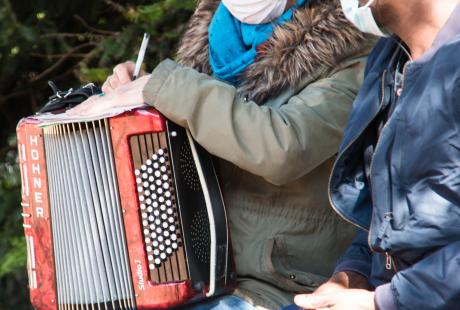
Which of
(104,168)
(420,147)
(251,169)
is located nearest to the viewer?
(420,147)

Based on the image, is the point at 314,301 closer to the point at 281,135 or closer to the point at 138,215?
the point at 281,135

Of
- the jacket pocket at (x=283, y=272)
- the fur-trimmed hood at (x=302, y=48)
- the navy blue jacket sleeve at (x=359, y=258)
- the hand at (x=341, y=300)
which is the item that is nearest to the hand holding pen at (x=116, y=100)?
the fur-trimmed hood at (x=302, y=48)

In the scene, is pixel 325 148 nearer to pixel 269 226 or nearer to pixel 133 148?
pixel 269 226

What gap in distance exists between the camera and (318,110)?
110 inches

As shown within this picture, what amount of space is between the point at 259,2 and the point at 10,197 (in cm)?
226

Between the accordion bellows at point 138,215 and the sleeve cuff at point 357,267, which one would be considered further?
the accordion bellows at point 138,215

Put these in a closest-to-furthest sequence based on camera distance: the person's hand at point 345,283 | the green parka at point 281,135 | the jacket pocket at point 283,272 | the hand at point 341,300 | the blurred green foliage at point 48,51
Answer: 1. the hand at point 341,300
2. the person's hand at point 345,283
3. the green parka at point 281,135
4. the jacket pocket at point 283,272
5. the blurred green foliage at point 48,51

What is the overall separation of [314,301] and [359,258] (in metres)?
0.35

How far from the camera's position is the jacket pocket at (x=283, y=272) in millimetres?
2855

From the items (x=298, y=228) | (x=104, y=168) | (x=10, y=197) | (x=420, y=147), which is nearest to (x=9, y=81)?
(x=10, y=197)

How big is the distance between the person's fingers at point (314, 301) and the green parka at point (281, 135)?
1.61 ft

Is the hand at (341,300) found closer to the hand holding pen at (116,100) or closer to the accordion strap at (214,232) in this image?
the accordion strap at (214,232)

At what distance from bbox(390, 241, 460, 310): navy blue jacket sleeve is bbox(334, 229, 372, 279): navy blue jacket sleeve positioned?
47 centimetres

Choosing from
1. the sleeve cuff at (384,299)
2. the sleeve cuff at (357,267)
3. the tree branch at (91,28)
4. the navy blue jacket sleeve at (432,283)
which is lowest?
the sleeve cuff at (357,267)
